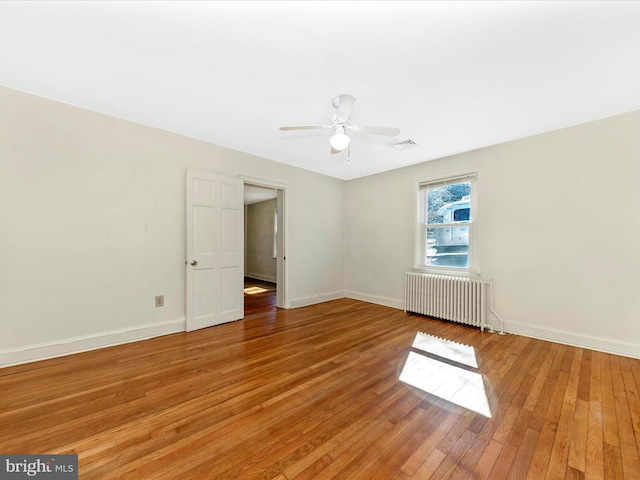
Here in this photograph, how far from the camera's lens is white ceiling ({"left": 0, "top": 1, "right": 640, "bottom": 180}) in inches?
62.7

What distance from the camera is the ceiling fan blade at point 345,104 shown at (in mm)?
2073

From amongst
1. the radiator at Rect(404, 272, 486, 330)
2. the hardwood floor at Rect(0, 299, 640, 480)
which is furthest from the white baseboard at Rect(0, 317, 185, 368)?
the radiator at Rect(404, 272, 486, 330)

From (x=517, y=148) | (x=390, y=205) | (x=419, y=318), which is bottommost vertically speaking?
(x=419, y=318)

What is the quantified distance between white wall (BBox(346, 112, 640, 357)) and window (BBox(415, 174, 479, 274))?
190 millimetres

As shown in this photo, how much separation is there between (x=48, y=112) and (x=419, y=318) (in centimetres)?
532

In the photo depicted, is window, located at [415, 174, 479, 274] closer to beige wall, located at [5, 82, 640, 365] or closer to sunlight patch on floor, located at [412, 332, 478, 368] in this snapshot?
beige wall, located at [5, 82, 640, 365]

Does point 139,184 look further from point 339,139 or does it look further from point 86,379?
point 339,139

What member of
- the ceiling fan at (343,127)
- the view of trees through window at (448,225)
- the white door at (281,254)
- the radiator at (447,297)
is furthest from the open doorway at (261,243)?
the ceiling fan at (343,127)

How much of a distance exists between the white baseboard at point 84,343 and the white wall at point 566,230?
4.54 meters

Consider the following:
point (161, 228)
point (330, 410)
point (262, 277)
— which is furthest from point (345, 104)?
point (262, 277)

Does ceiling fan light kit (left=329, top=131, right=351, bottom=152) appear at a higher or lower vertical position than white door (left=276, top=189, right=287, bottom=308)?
higher

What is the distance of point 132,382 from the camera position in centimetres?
222

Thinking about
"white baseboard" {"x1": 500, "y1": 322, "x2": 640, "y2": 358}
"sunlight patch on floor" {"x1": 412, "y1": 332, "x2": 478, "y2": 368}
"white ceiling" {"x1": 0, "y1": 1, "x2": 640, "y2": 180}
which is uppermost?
"white ceiling" {"x1": 0, "y1": 1, "x2": 640, "y2": 180}

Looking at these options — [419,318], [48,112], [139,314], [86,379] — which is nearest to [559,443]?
[419,318]
